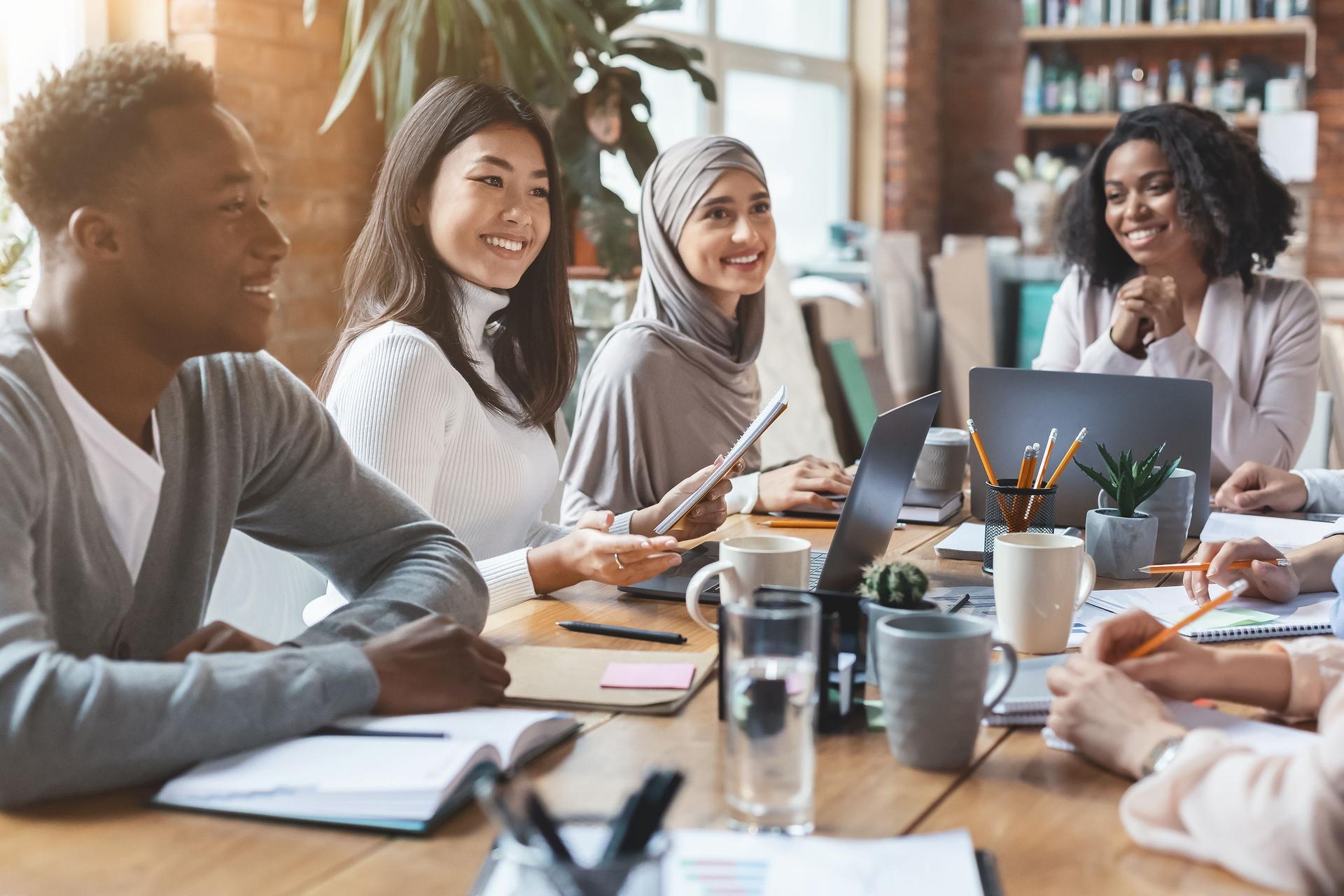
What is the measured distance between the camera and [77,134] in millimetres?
1069

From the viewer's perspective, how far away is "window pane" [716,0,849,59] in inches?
203

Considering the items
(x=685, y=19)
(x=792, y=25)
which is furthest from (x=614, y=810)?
(x=792, y=25)

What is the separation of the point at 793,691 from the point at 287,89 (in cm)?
250

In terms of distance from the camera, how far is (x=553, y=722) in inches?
40.1

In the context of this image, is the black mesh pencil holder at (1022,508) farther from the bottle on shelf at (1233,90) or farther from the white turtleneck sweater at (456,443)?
the bottle on shelf at (1233,90)

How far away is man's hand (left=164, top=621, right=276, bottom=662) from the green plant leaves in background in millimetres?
1787

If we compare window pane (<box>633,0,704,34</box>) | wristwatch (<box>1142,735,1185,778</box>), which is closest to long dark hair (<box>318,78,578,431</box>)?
wristwatch (<box>1142,735,1185,778</box>)

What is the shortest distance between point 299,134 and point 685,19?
85.7 inches

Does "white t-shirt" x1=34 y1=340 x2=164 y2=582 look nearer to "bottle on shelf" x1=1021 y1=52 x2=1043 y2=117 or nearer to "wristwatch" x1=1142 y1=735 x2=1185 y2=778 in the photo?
"wristwatch" x1=1142 y1=735 x2=1185 y2=778

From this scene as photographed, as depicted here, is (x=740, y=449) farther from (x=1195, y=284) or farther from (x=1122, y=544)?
(x=1195, y=284)

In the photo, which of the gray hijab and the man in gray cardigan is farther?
the gray hijab

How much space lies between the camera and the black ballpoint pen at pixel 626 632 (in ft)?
4.30

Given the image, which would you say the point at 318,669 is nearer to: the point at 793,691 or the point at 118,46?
the point at 793,691

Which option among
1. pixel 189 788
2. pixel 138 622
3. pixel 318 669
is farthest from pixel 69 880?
pixel 138 622
